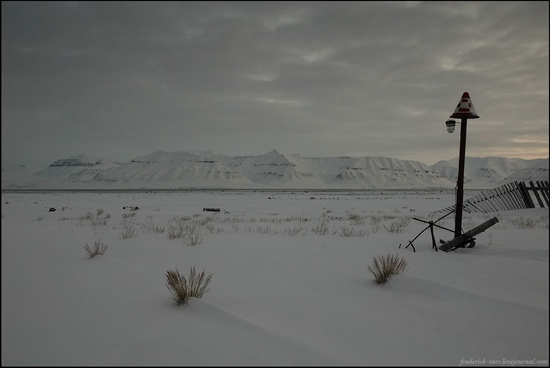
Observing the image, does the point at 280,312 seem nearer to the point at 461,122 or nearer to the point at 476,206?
the point at 461,122

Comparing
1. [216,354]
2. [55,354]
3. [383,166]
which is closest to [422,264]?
[216,354]

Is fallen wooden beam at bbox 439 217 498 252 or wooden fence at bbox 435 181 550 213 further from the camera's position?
wooden fence at bbox 435 181 550 213

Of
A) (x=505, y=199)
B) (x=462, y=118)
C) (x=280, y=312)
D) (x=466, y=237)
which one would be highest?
(x=462, y=118)

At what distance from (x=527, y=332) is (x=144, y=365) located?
2883 millimetres

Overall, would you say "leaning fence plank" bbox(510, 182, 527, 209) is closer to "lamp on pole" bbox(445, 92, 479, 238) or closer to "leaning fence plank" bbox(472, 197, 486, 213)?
"leaning fence plank" bbox(472, 197, 486, 213)

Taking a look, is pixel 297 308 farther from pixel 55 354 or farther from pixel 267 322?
pixel 55 354

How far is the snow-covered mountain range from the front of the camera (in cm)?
13262

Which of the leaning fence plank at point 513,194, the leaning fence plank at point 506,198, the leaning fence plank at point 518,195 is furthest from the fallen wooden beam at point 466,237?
the leaning fence plank at point 506,198

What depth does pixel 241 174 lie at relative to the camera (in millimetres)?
150625

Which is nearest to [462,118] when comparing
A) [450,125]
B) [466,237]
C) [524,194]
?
[450,125]

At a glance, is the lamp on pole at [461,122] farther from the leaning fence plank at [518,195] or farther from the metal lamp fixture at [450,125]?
the leaning fence plank at [518,195]

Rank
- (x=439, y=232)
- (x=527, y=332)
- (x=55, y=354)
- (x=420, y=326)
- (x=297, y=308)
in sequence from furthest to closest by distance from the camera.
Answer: (x=439, y=232), (x=297, y=308), (x=420, y=326), (x=527, y=332), (x=55, y=354)

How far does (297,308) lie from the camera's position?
324cm

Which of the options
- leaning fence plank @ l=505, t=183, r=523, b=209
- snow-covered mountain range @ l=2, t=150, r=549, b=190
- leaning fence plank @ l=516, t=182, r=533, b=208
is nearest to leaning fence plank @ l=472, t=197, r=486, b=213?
leaning fence plank @ l=505, t=183, r=523, b=209
